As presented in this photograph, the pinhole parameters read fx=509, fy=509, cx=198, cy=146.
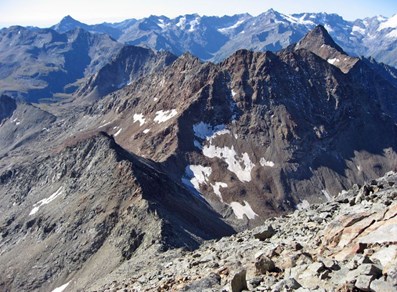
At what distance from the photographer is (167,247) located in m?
89.8

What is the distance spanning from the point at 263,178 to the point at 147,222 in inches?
3741

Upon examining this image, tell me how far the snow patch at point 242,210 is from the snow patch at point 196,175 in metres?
15.6

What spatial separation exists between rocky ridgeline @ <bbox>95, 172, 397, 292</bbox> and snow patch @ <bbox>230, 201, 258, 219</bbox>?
12496cm

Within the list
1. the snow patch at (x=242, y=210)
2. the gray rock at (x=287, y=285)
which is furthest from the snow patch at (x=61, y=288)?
the gray rock at (x=287, y=285)

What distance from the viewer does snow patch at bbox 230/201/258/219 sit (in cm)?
16925

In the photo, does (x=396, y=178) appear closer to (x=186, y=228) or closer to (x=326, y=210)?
(x=326, y=210)

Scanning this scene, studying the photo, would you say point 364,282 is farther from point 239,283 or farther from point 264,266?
point 264,266

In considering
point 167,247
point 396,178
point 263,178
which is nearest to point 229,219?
point 263,178

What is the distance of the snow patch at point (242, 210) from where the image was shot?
16925 centimetres

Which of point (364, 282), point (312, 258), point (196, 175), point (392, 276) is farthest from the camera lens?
point (196, 175)

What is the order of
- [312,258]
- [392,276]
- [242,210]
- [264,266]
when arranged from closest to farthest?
[392,276] → [312,258] → [264,266] → [242,210]

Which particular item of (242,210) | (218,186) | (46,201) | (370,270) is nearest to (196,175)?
(218,186)

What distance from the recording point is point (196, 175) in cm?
19012

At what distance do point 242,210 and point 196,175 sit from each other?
25728mm
